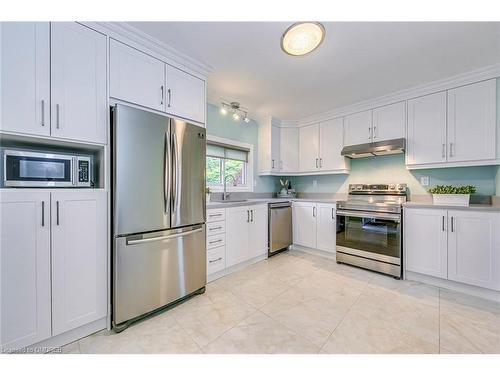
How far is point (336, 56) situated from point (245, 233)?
2.32m

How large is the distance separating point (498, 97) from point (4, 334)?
15.1 ft

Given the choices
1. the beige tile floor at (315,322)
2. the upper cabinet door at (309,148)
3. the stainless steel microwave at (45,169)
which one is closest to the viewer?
the stainless steel microwave at (45,169)

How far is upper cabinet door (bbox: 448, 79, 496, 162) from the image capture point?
2.22m

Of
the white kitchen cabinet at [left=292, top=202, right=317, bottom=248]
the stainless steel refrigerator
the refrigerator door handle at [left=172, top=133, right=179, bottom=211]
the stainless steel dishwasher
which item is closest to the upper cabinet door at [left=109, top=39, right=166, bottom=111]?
the stainless steel refrigerator

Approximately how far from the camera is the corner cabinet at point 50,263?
122cm

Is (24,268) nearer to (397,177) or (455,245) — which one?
(455,245)

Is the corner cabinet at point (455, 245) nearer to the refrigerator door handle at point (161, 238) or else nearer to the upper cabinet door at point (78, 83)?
the refrigerator door handle at point (161, 238)

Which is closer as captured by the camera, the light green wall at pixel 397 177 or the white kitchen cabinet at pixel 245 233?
the light green wall at pixel 397 177

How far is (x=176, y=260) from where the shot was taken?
74.5 inches

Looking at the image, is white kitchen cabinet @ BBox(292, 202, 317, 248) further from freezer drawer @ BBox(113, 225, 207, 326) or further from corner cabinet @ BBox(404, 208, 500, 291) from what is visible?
freezer drawer @ BBox(113, 225, 207, 326)

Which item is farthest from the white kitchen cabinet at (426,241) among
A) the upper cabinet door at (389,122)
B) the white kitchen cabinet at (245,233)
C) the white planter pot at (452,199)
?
the white kitchen cabinet at (245,233)
